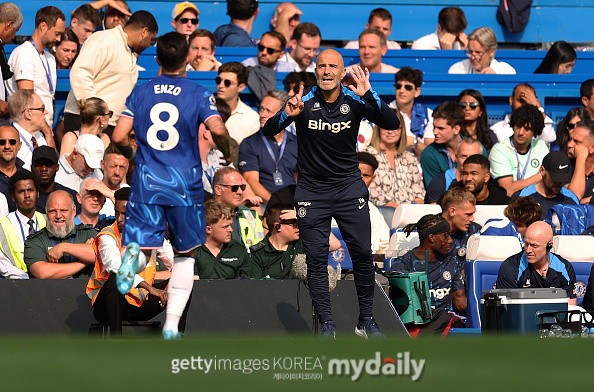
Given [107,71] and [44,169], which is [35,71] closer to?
[107,71]

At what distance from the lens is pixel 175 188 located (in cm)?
629

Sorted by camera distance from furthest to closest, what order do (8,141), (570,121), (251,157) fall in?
(570,121) < (251,157) < (8,141)

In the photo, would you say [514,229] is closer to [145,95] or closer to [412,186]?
[412,186]

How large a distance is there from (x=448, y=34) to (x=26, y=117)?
568cm

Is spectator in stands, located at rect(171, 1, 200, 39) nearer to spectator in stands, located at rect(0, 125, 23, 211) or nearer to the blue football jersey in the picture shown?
spectator in stands, located at rect(0, 125, 23, 211)

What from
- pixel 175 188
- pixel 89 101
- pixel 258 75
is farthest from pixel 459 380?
pixel 258 75

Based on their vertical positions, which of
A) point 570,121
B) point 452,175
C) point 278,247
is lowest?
point 278,247

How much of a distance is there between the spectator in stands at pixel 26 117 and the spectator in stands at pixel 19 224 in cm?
86

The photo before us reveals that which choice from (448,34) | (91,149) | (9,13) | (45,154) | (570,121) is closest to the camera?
(45,154)

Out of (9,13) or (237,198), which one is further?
(9,13)

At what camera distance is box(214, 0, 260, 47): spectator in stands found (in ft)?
39.8

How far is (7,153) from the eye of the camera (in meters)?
9.21

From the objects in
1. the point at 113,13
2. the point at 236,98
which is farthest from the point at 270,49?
the point at 113,13

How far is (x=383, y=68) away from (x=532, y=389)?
758cm
